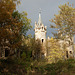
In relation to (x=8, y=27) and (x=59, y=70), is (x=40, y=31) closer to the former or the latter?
(x=8, y=27)

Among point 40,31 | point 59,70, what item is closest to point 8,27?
point 59,70

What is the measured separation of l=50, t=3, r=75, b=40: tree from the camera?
69.7 ft

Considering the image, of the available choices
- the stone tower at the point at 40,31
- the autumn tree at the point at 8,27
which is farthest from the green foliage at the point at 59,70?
the stone tower at the point at 40,31

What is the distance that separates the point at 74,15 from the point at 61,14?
2.43 m

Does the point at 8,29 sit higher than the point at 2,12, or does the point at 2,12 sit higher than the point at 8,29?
the point at 2,12

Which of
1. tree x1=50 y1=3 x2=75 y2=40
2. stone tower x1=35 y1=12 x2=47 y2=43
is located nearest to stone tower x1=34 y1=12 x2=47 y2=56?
stone tower x1=35 y1=12 x2=47 y2=43

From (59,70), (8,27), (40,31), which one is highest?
(40,31)

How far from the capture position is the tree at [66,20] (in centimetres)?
2123

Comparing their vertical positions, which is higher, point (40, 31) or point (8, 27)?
point (40, 31)

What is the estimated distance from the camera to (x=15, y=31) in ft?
34.6

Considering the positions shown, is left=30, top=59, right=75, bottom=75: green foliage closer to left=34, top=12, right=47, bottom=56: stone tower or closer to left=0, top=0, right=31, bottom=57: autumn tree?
left=0, top=0, right=31, bottom=57: autumn tree

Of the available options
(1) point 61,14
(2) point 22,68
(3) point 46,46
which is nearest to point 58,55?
(3) point 46,46

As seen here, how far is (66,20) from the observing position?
71.0ft

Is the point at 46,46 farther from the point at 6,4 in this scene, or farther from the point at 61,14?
the point at 6,4
